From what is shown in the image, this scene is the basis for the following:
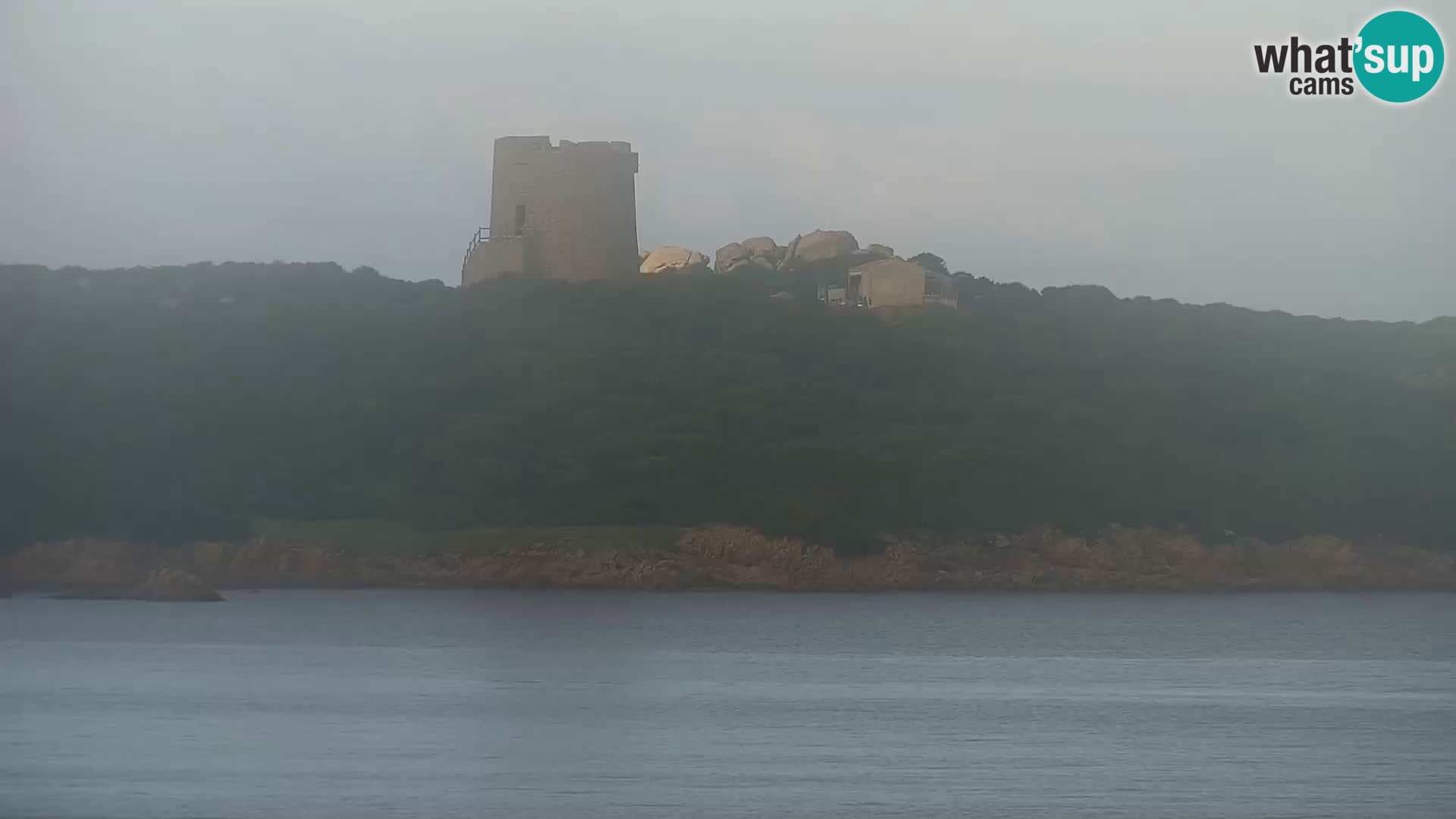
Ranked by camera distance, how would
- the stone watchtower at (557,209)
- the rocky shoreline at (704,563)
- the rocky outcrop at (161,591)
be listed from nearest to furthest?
the rocky outcrop at (161,591), the rocky shoreline at (704,563), the stone watchtower at (557,209)

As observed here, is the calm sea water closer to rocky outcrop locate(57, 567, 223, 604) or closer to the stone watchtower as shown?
rocky outcrop locate(57, 567, 223, 604)

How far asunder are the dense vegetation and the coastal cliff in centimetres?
48

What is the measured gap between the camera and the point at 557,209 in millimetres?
47750

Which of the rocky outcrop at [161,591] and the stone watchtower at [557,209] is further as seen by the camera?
the stone watchtower at [557,209]

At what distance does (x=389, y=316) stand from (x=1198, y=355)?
69.4 feet

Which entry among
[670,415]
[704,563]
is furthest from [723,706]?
[670,415]

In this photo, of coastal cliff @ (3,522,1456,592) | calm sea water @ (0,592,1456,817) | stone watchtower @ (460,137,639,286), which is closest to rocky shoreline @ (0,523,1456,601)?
coastal cliff @ (3,522,1456,592)

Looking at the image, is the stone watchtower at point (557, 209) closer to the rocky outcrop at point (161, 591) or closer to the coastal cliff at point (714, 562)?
the coastal cliff at point (714, 562)

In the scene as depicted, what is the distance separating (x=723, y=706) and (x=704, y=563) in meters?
19.1

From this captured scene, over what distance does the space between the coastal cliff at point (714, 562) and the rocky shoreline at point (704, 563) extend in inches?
1.4

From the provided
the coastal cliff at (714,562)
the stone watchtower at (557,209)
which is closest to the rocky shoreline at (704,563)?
the coastal cliff at (714,562)

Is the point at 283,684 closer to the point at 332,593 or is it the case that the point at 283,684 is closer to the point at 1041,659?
the point at 1041,659

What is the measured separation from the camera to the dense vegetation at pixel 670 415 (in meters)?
42.7

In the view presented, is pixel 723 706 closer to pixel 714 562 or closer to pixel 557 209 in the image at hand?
pixel 714 562
